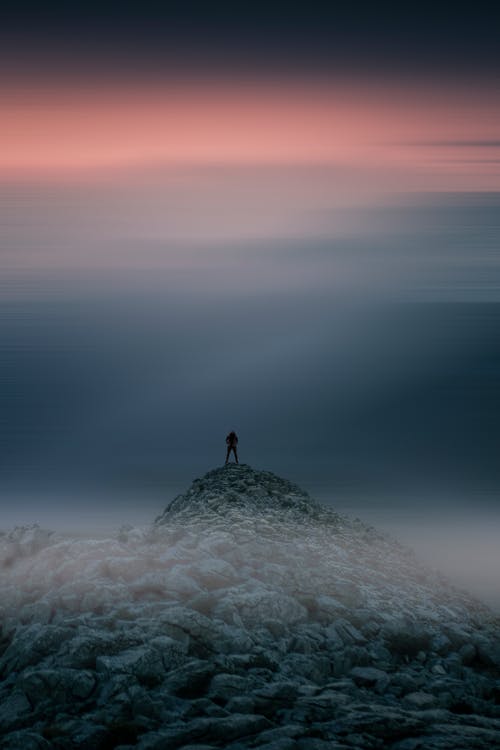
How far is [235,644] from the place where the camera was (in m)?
19.6

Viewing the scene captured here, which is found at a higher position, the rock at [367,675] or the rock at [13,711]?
the rock at [367,675]

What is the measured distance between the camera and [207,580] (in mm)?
22266

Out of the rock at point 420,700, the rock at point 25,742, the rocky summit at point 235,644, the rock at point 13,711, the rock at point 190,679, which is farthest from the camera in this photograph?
the rock at point 420,700

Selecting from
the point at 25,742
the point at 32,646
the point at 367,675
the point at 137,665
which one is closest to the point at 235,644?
the point at 137,665

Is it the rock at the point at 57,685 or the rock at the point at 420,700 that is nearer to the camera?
the rock at the point at 57,685

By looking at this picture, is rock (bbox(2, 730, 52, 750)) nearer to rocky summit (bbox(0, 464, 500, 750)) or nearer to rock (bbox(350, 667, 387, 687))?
rocky summit (bbox(0, 464, 500, 750))

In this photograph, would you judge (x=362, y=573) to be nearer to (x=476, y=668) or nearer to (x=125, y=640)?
(x=476, y=668)

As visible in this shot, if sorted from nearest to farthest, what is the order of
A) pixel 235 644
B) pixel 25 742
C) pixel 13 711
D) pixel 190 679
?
pixel 25 742 < pixel 13 711 < pixel 190 679 < pixel 235 644

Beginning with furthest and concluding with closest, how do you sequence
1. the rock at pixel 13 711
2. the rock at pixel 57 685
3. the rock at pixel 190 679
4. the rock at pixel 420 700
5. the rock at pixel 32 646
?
the rock at pixel 32 646 < the rock at pixel 420 700 < the rock at pixel 190 679 < the rock at pixel 57 685 < the rock at pixel 13 711

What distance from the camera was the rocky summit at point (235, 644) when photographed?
16500 millimetres

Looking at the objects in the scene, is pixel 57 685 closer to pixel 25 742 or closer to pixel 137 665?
pixel 137 665

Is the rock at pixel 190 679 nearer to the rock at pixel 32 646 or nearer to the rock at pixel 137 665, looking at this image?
the rock at pixel 137 665

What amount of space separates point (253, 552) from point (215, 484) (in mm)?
7053

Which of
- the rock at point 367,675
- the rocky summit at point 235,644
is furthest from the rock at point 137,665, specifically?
the rock at point 367,675
